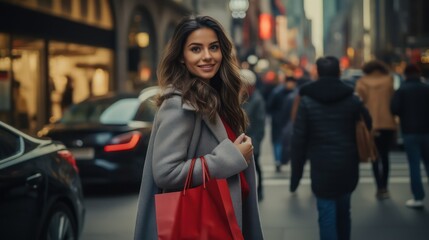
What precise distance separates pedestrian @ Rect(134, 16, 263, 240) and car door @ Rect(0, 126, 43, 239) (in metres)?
1.58

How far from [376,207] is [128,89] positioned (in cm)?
1977

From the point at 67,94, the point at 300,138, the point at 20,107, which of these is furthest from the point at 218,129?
the point at 67,94

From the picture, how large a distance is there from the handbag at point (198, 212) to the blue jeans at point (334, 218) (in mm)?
2674

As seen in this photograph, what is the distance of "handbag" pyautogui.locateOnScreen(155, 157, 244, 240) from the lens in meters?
3.16

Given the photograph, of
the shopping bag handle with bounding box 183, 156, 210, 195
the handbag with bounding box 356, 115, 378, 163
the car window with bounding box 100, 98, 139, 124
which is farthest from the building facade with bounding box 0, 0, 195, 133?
the shopping bag handle with bounding box 183, 156, 210, 195

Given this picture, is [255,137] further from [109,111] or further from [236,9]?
[236,9]

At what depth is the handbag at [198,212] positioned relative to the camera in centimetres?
316

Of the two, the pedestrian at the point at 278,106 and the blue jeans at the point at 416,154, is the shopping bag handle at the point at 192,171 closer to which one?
the blue jeans at the point at 416,154

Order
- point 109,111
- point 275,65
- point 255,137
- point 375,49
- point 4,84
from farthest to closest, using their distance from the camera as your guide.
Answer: point 275,65 → point 375,49 → point 4,84 → point 109,111 → point 255,137

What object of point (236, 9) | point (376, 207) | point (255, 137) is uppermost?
point (236, 9)

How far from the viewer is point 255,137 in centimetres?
1020

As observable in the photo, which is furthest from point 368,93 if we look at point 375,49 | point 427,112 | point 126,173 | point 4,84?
point 375,49

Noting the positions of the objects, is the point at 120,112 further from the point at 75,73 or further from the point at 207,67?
the point at 75,73

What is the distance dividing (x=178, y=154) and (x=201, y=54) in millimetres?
491
